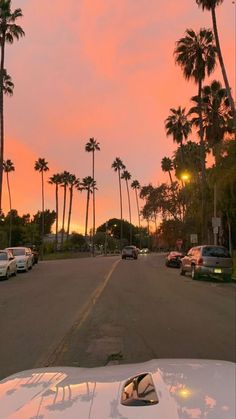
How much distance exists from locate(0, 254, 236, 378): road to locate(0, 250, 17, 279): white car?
6.16 meters

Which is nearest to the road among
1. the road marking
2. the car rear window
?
the road marking

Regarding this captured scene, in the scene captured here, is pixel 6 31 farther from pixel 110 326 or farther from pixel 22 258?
pixel 110 326

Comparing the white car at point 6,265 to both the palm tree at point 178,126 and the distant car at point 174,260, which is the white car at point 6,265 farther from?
the palm tree at point 178,126

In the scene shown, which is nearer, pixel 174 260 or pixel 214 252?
pixel 214 252

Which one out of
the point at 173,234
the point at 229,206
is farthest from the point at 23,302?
the point at 173,234

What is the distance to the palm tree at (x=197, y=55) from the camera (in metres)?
43.4

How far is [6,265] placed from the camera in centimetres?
2839

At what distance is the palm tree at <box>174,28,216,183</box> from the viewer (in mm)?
43438

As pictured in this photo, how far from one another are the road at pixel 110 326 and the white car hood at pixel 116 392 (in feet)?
13.8

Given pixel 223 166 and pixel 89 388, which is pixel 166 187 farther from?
pixel 89 388

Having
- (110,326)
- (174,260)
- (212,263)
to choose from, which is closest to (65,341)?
(110,326)

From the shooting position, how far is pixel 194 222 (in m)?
61.9

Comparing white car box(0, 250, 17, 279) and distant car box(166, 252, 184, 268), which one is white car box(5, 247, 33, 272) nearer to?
white car box(0, 250, 17, 279)

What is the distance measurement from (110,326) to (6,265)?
16682mm
